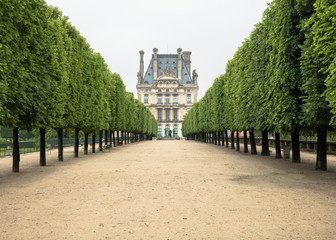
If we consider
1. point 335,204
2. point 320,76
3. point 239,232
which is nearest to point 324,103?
point 320,76

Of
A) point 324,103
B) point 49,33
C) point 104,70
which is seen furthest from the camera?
point 104,70

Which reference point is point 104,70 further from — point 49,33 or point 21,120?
point 21,120

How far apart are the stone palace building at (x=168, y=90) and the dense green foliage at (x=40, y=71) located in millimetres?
107682

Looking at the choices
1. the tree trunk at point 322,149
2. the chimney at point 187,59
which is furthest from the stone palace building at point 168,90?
the tree trunk at point 322,149

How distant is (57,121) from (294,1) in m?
14.6

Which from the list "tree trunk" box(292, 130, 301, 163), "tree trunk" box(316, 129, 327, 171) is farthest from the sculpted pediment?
"tree trunk" box(316, 129, 327, 171)

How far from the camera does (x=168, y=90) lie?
5423 inches

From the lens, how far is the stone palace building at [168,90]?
137375 mm

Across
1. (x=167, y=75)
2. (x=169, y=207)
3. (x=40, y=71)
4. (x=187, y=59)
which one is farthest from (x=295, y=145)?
(x=187, y=59)

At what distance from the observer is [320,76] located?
13.7 meters

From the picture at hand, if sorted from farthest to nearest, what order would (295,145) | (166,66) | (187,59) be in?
1. (187,59)
2. (166,66)
3. (295,145)

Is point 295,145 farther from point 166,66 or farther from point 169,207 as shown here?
point 166,66

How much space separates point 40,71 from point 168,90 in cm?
12224

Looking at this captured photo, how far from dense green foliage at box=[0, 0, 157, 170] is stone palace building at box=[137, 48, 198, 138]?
353 ft
